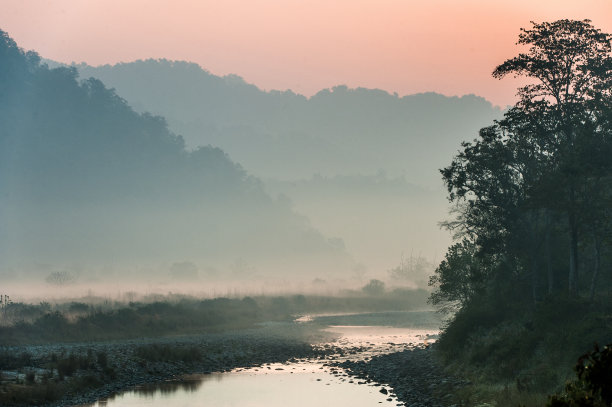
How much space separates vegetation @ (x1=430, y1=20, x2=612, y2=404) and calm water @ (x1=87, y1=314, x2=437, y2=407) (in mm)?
8655

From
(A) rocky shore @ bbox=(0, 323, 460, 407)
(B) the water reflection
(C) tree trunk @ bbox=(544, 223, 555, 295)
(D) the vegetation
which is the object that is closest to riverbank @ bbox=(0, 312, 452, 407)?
(A) rocky shore @ bbox=(0, 323, 460, 407)

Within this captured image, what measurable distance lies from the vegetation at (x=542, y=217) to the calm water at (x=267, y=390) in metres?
8.66

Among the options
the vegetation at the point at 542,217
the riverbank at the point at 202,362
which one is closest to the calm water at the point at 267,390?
the riverbank at the point at 202,362

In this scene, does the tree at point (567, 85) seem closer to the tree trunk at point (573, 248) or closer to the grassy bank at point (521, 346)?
the tree trunk at point (573, 248)

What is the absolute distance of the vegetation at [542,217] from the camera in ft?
146

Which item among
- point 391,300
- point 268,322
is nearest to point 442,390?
point 268,322

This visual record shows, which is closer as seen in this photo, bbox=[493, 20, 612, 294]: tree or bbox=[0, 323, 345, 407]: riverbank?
bbox=[0, 323, 345, 407]: riverbank

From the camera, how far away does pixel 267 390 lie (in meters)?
50.6

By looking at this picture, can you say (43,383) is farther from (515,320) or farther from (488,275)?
(488,275)

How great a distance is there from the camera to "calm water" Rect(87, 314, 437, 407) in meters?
45.4

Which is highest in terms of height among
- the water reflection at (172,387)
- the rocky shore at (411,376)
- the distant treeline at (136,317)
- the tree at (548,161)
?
the tree at (548,161)

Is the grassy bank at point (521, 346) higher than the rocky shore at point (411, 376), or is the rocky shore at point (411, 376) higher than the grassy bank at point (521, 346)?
the grassy bank at point (521, 346)

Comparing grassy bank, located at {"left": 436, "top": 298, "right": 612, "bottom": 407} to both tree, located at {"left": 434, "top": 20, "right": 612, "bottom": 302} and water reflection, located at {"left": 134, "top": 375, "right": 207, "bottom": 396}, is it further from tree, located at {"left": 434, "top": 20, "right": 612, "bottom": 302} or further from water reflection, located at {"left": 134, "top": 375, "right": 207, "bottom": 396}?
water reflection, located at {"left": 134, "top": 375, "right": 207, "bottom": 396}

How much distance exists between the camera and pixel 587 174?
4800 cm
